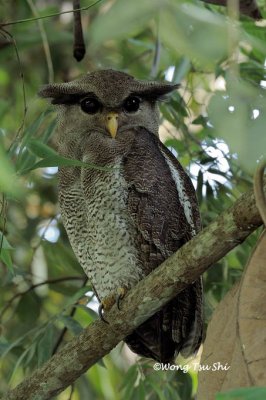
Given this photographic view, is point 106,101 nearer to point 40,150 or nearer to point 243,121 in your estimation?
point 40,150

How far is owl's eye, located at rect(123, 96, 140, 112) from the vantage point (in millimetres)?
2773

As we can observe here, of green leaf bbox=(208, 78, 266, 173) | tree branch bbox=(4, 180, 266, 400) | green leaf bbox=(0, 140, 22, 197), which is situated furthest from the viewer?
tree branch bbox=(4, 180, 266, 400)

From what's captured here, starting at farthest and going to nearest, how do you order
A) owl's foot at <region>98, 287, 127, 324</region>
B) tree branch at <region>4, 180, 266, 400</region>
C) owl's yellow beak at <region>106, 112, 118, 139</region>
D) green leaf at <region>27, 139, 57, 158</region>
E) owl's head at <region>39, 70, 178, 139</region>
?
owl's head at <region>39, 70, 178, 139</region> < owl's yellow beak at <region>106, 112, 118, 139</region> < owl's foot at <region>98, 287, 127, 324</region> < green leaf at <region>27, 139, 57, 158</region> < tree branch at <region>4, 180, 266, 400</region>

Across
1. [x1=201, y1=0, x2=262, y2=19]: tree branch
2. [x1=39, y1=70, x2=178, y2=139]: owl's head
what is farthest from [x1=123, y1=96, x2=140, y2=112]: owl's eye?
[x1=201, y1=0, x2=262, y2=19]: tree branch

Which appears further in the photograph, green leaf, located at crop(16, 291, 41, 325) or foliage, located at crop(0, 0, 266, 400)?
green leaf, located at crop(16, 291, 41, 325)

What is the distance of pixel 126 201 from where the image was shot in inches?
98.3

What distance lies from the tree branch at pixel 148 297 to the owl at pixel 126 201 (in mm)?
175

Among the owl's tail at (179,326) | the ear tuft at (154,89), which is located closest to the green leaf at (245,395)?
the owl's tail at (179,326)

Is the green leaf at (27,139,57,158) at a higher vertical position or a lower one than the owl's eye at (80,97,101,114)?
higher

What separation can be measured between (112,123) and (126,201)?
309 mm

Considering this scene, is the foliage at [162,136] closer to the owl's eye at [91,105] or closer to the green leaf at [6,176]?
the green leaf at [6,176]

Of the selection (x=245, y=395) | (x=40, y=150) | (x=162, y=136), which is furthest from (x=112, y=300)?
(x=162, y=136)

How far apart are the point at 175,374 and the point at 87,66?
1.92 meters

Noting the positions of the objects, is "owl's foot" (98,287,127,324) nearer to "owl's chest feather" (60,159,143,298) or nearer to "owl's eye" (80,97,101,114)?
"owl's chest feather" (60,159,143,298)
